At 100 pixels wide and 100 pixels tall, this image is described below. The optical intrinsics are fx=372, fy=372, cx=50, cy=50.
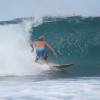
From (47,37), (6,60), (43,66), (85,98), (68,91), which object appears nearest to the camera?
(85,98)

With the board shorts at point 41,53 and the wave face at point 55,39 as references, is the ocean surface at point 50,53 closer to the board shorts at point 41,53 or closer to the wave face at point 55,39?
the wave face at point 55,39

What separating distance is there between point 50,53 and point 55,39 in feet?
6.37

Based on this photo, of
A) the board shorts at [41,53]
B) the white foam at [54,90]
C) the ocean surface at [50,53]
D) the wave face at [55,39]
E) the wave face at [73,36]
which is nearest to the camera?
the white foam at [54,90]

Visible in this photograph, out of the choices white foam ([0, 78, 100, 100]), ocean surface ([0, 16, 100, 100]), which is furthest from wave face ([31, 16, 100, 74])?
white foam ([0, 78, 100, 100])

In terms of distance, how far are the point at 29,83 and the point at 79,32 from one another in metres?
7.14

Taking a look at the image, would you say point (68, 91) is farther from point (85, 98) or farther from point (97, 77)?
point (97, 77)

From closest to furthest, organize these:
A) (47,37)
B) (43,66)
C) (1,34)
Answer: (43,66) → (47,37) → (1,34)

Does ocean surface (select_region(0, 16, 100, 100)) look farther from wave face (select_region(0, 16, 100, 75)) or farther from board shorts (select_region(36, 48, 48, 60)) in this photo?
board shorts (select_region(36, 48, 48, 60))

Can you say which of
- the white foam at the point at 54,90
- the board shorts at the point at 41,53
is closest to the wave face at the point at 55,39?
the board shorts at the point at 41,53

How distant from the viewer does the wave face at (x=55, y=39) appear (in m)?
12.8

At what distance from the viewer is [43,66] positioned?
11.6 m

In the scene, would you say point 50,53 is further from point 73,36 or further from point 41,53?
point 73,36

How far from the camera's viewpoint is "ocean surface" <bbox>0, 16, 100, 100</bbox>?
320 inches

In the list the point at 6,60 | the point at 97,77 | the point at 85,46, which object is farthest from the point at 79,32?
the point at 97,77
